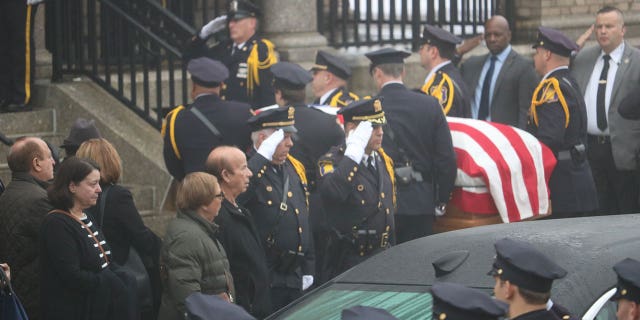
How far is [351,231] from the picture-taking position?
8320 millimetres

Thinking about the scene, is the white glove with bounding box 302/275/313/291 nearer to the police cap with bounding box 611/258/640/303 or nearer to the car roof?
the car roof

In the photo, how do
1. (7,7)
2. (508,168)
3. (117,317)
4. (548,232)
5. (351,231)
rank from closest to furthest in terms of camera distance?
(548,232)
(117,317)
(351,231)
(508,168)
(7,7)

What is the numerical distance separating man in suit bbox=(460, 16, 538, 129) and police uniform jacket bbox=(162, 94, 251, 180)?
2849mm

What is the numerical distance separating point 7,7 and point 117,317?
4405 mm

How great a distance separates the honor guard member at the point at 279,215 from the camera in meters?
7.89

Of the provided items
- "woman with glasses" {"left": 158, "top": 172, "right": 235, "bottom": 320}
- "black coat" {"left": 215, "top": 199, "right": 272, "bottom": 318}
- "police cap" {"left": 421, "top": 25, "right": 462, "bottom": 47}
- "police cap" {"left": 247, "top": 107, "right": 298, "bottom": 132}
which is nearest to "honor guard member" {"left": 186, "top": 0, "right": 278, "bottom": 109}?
"police cap" {"left": 421, "top": 25, "right": 462, "bottom": 47}

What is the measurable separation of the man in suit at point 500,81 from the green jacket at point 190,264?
14.9ft

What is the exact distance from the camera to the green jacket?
6.74 meters

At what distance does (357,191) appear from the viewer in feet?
27.1

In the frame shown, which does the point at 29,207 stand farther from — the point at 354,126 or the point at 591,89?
the point at 591,89

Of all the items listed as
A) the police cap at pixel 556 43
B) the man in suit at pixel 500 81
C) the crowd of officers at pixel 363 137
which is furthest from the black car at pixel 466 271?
the man in suit at pixel 500 81

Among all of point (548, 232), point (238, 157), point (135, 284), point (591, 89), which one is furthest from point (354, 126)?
point (591, 89)

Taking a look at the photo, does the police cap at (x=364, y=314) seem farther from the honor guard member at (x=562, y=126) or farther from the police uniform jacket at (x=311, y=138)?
the honor guard member at (x=562, y=126)

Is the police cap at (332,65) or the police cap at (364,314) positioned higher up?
the police cap at (332,65)
